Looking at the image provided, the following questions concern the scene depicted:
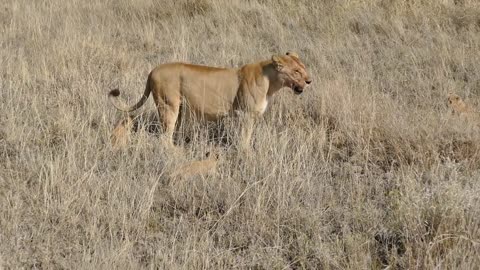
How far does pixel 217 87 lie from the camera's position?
574 centimetres

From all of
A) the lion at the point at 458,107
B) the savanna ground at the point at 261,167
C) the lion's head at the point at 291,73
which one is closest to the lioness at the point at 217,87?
the lion's head at the point at 291,73

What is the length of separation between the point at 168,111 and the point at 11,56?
3.00 metres

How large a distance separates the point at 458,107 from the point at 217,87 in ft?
7.69

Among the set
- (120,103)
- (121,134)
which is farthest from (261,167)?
(120,103)

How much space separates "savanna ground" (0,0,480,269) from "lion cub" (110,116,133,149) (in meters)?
0.08

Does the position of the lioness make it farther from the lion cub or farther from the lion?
the lion

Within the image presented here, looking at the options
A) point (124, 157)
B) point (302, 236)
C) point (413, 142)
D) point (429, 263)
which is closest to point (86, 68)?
point (124, 157)

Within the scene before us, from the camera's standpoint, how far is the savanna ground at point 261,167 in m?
3.31

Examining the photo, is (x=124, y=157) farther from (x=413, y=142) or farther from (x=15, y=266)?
(x=413, y=142)

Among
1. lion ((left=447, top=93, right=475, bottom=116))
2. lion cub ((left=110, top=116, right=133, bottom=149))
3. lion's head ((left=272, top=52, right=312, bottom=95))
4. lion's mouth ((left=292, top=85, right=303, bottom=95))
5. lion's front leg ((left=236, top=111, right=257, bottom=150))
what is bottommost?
lion cub ((left=110, top=116, right=133, bottom=149))

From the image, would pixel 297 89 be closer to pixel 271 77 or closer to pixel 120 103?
pixel 271 77

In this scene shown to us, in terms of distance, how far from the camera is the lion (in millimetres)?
5531

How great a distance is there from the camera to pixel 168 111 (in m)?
5.60

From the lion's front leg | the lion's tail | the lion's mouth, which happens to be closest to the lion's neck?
the lion's mouth
